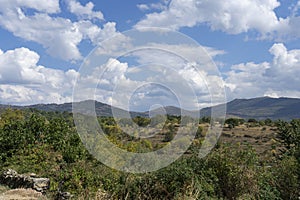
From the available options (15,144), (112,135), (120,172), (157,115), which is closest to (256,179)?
(157,115)

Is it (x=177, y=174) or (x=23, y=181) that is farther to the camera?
(x=23, y=181)

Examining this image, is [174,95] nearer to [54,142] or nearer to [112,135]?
[112,135]

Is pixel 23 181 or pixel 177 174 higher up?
pixel 177 174

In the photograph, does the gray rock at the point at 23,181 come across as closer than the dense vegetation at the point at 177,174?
No

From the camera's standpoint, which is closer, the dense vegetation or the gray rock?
the dense vegetation

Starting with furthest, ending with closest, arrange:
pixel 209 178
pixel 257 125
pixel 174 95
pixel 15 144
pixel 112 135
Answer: pixel 257 125
pixel 15 144
pixel 112 135
pixel 209 178
pixel 174 95

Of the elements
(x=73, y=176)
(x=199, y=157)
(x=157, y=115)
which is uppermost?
(x=157, y=115)

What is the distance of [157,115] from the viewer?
10141mm

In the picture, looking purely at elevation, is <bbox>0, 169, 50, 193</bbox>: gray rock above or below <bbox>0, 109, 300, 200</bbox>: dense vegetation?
below

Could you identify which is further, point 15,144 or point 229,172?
point 15,144

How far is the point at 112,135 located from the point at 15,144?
194 inches

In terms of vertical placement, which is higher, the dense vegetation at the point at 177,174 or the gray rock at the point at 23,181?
the dense vegetation at the point at 177,174

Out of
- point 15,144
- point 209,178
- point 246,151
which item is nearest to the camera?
point 209,178

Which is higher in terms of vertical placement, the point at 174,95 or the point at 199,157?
the point at 174,95
